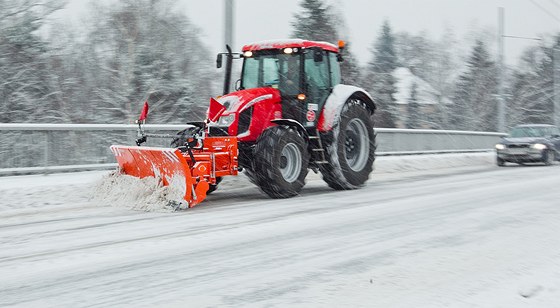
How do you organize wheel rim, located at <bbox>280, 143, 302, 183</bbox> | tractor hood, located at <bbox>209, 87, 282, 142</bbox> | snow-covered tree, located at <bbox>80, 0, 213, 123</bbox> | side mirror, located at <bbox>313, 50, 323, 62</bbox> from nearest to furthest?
tractor hood, located at <bbox>209, 87, 282, 142</bbox> < wheel rim, located at <bbox>280, 143, 302, 183</bbox> < side mirror, located at <bbox>313, 50, 323, 62</bbox> < snow-covered tree, located at <bbox>80, 0, 213, 123</bbox>

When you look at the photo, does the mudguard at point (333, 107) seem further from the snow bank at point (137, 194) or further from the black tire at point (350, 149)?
the snow bank at point (137, 194)

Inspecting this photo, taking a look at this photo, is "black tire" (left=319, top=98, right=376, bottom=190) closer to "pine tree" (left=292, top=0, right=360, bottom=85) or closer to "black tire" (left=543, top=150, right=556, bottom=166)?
"black tire" (left=543, top=150, right=556, bottom=166)

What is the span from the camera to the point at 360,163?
1264 centimetres

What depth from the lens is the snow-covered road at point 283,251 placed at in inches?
179

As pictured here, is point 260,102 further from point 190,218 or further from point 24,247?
point 24,247

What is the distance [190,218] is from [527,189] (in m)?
6.62

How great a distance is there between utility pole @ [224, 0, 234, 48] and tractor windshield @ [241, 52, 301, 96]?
2.57 metres

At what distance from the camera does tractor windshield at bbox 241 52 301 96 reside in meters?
11.3

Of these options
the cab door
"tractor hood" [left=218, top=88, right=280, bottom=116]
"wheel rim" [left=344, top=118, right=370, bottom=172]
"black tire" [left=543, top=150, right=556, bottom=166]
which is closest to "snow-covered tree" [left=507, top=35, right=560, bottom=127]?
"black tire" [left=543, top=150, right=556, bottom=166]

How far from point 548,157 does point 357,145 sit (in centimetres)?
1048

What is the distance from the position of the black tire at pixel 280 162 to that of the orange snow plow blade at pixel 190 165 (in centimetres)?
45

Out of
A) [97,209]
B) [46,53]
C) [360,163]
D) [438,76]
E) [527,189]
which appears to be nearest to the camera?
[97,209]

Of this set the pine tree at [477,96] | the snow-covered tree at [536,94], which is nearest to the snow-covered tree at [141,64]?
the pine tree at [477,96]

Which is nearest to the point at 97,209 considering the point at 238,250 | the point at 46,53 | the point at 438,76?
the point at 238,250
